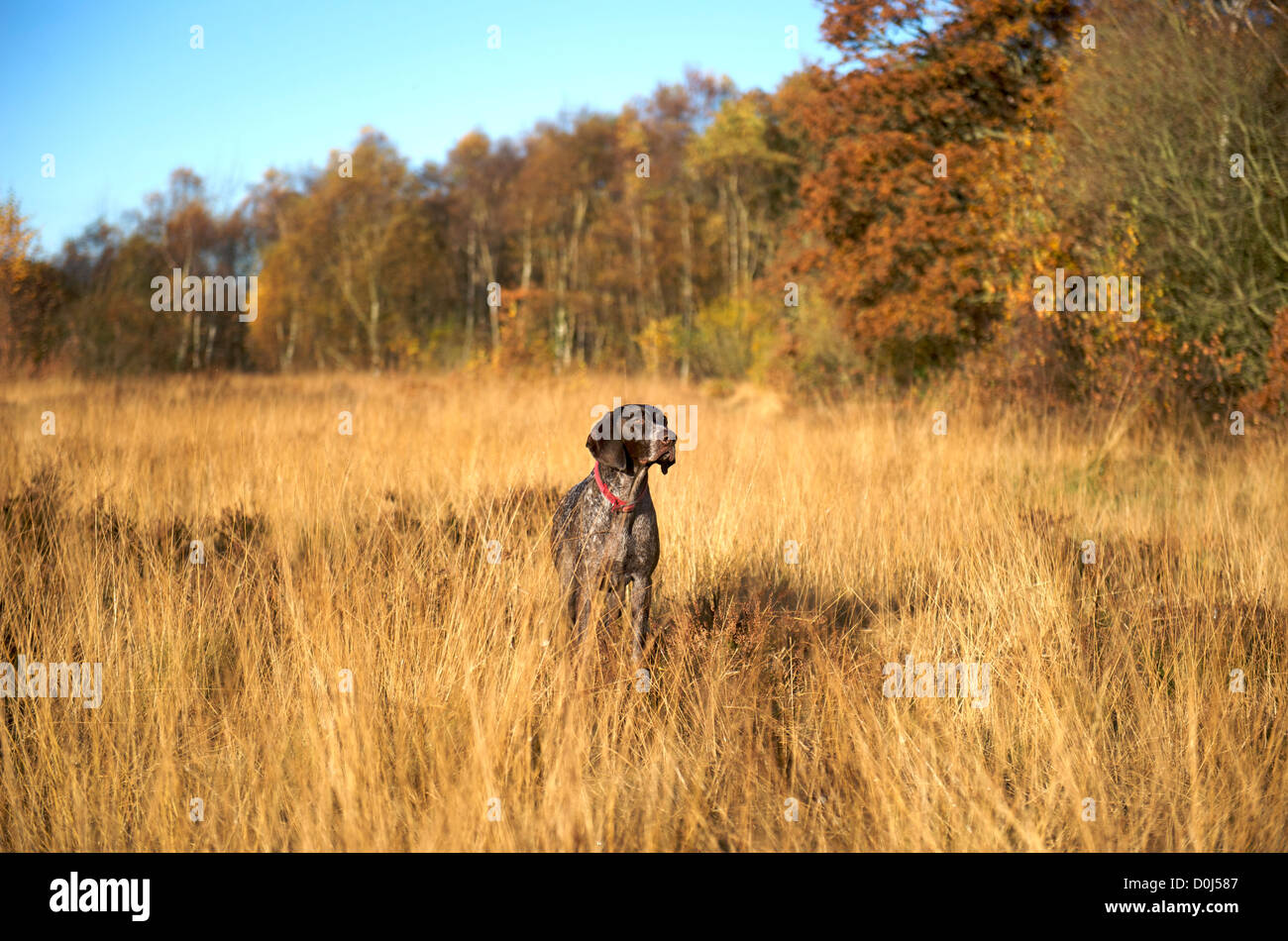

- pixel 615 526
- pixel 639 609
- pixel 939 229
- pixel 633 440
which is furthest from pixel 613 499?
pixel 939 229

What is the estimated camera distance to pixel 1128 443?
8.04m

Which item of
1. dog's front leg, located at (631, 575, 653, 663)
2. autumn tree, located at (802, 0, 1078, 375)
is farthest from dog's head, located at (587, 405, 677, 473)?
autumn tree, located at (802, 0, 1078, 375)

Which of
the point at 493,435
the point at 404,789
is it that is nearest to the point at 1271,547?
the point at 404,789

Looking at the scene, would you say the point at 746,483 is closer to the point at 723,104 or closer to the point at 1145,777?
the point at 1145,777

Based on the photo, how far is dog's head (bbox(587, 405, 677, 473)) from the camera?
111 inches

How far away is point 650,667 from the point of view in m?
3.29

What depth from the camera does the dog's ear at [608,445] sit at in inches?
116

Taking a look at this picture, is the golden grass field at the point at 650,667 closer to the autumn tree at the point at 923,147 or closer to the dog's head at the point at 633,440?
the dog's head at the point at 633,440

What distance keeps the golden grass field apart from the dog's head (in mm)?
754

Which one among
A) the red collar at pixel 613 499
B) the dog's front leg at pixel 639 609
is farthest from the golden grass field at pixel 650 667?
the red collar at pixel 613 499

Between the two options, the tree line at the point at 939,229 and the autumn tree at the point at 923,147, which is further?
the autumn tree at the point at 923,147

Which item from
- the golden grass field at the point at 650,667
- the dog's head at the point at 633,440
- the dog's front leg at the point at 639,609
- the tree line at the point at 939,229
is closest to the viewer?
the golden grass field at the point at 650,667

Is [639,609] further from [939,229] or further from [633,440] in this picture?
[939,229]

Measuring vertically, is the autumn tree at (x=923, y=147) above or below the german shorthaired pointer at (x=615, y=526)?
above
